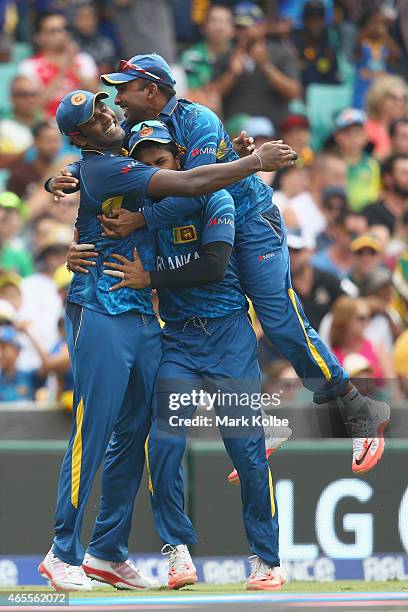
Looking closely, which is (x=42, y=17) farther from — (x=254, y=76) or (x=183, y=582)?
(x=183, y=582)

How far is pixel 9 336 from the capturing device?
969 cm

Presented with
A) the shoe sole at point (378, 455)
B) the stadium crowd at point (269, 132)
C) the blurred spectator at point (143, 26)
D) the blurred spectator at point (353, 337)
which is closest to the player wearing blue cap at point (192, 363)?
the shoe sole at point (378, 455)

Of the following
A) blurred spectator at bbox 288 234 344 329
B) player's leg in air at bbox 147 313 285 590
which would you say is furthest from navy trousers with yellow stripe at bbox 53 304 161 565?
blurred spectator at bbox 288 234 344 329

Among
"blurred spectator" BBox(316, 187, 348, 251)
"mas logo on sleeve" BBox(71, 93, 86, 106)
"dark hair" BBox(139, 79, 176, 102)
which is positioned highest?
"blurred spectator" BBox(316, 187, 348, 251)

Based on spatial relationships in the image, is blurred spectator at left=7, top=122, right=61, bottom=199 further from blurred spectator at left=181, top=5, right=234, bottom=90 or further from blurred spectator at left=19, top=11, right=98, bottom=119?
blurred spectator at left=181, top=5, right=234, bottom=90

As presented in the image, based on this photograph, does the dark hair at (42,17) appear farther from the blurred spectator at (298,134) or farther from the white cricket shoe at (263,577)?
the white cricket shoe at (263,577)

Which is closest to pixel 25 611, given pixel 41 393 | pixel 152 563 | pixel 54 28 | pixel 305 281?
pixel 152 563

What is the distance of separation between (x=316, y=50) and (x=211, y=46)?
1.15m

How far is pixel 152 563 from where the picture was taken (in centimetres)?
820

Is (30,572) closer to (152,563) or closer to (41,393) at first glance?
(152,563)

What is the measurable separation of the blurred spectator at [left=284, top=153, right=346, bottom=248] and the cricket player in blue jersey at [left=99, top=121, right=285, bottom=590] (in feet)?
15.4

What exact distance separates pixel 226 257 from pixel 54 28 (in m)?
6.40

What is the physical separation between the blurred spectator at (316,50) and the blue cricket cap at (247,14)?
1.50ft

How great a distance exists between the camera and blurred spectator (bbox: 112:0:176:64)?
12602mm
